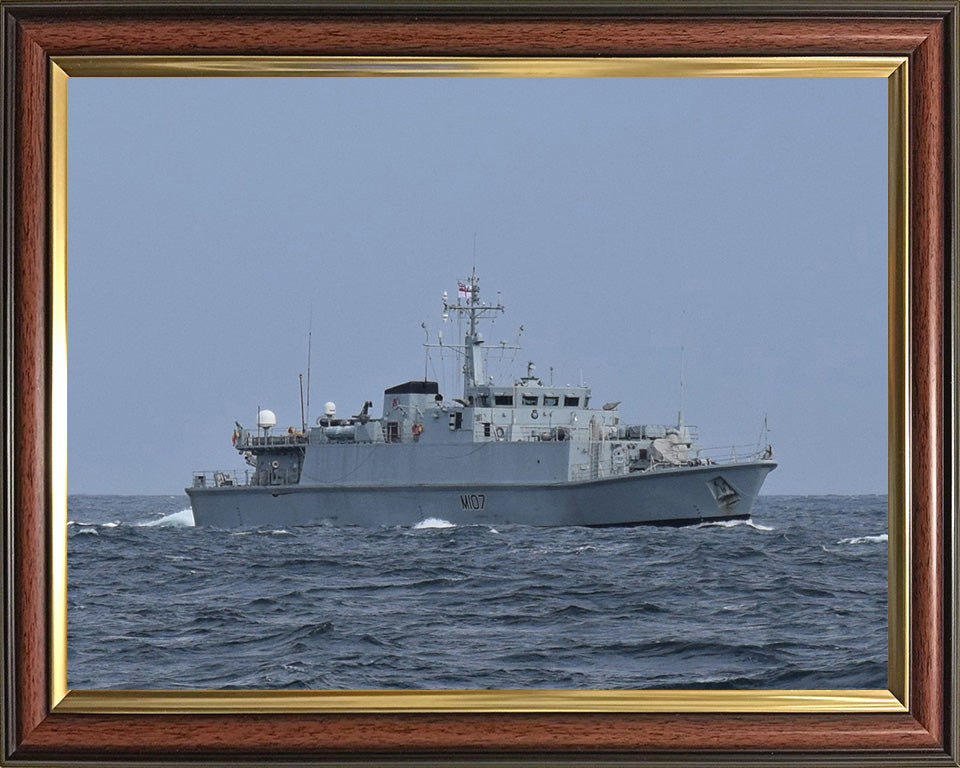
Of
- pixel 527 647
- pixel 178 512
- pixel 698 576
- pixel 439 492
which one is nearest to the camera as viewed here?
pixel 527 647

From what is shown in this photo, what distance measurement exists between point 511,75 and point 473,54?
128 millimetres

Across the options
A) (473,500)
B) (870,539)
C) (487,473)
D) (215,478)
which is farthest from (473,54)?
(487,473)

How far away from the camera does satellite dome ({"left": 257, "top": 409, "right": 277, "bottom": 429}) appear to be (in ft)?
17.9

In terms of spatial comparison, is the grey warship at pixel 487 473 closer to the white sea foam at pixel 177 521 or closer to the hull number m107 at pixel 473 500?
the hull number m107 at pixel 473 500

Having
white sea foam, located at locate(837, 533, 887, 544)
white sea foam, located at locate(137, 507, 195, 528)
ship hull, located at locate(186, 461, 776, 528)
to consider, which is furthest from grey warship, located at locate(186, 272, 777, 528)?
white sea foam, located at locate(837, 533, 887, 544)

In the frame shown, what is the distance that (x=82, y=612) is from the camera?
3510mm

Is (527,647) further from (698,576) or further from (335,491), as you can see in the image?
(335,491)

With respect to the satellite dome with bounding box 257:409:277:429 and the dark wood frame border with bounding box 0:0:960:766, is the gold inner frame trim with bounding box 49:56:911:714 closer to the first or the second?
the dark wood frame border with bounding box 0:0:960:766

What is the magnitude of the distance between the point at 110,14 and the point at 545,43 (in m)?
1.19

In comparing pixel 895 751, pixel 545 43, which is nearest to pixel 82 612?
pixel 545 43

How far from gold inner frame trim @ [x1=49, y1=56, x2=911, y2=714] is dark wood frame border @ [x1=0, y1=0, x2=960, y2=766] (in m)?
0.03

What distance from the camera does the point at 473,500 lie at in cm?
1766

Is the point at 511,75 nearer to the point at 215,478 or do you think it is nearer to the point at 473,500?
the point at 215,478

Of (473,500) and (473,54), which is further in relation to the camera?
(473,500)
